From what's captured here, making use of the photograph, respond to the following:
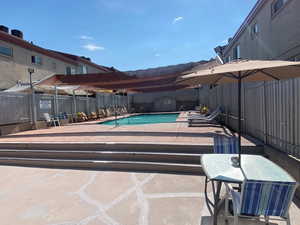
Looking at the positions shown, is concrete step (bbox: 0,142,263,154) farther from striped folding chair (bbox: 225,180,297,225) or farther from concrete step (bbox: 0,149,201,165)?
striped folding chair (bbox: 225,180,297,225)

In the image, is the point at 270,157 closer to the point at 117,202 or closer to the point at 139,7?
the point at 117,202

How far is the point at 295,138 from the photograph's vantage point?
3672mm

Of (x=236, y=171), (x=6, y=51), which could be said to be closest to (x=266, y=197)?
(x=236, y=171)

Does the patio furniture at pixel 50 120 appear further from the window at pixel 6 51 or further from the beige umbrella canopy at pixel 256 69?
the beige umbrella canopy at pixel 256 69

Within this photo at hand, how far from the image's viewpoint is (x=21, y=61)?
571 inches

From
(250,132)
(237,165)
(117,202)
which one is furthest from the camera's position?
(250,132)

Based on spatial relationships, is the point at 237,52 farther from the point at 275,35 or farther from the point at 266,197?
the point at 266,197

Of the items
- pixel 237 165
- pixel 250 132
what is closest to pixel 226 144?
pixel 237 165

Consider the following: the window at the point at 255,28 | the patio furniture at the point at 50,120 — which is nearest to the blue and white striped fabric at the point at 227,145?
the window at the point at 255,28

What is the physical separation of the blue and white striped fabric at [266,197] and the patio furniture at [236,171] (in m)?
0.14

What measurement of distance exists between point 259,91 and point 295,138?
2.02 m

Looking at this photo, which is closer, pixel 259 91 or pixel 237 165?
pixel 237 165

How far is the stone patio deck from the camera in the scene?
295 cm

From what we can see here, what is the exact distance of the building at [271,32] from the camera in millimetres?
6094
